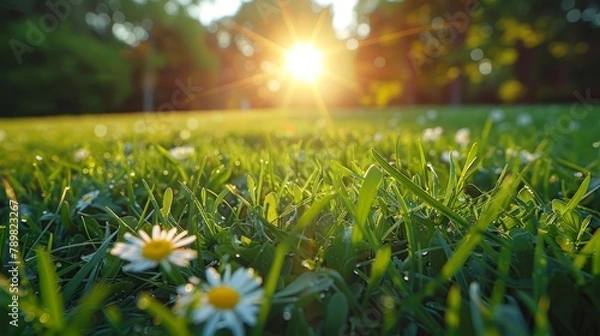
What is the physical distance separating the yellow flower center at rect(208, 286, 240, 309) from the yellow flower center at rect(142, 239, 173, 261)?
13 cm

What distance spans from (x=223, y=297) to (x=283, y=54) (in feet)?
70.8

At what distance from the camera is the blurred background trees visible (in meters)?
22.1

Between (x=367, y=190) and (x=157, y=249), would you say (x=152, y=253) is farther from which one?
(x=367, y=190)

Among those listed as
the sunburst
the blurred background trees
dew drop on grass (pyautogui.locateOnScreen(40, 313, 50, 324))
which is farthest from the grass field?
the blurred background trees

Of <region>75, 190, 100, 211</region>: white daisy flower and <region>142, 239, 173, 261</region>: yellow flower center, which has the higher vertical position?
<region>75, 190, 100, 211</region>: white daisy flower

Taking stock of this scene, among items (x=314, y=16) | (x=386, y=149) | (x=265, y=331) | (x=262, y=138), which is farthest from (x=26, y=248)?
(x=314, y=16)

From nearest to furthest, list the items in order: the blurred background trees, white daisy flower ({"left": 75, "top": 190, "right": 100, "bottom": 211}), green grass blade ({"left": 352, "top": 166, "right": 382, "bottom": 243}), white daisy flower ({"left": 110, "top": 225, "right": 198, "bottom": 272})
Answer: white daisy flower ({"left": 110, "top": 225, "right": 198, "bottom": 272})
green grass blade ({"left": 352, "top": 166, "right": 382, "bottom": 243})
white daisy flower ({"left": 75, "top": 190, "right": 100, "bottom": 211})
the blurred background trees

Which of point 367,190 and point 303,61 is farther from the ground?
point 303,61

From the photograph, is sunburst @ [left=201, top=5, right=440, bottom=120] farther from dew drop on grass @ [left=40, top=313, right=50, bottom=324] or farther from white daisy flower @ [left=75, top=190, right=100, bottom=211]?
dew drop on grass @ [left=40, top=313, right=50, bottom=324]

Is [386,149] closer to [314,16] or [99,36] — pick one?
[314,16]

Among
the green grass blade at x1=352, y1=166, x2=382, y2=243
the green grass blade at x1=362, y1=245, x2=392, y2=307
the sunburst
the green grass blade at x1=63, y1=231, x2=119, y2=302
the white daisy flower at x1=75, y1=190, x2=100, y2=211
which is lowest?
the green grass blade at x1=362, y1=245, x2=392, y2=307

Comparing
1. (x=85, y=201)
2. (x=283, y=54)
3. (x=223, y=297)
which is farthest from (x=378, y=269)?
(x=283, y=54)

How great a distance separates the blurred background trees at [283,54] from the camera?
2208 centimetres

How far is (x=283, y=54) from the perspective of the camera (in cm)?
2152
